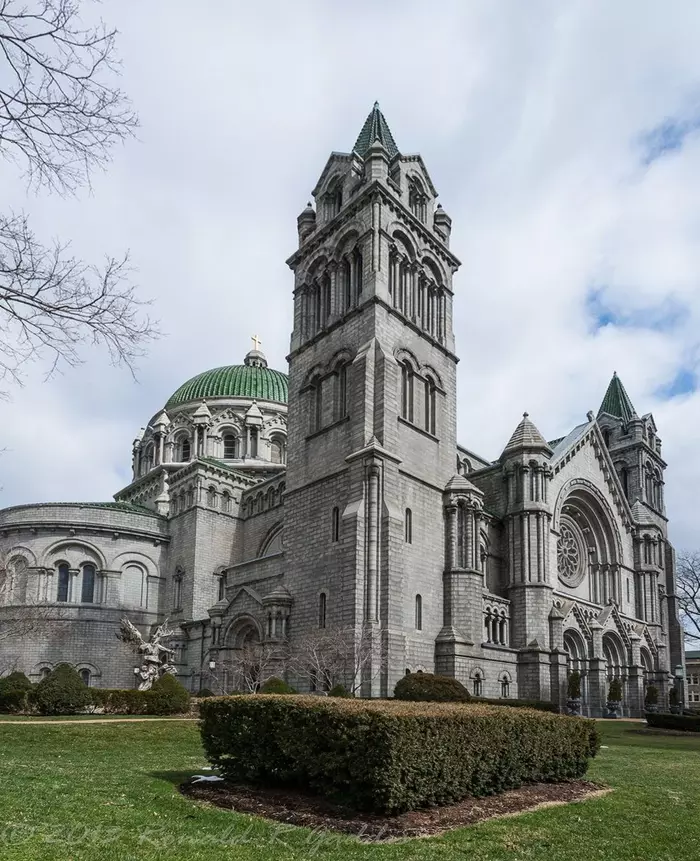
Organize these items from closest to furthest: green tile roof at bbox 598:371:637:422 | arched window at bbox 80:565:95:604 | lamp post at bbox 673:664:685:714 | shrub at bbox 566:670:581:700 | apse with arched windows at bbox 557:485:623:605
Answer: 1. shrub at bbox 566:670:581:700
2. arched window at bbox 80:565:95:604
3. apse with arched windows at bbox 557:485:623:605
4. lamp post at bbox 673:664:685:714
5. green tile roof at bbox 598:371:637:422

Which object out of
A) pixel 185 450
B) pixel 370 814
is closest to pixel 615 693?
pixel 185 450

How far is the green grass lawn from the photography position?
820 cm

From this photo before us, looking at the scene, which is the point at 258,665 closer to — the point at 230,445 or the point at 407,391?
the point at 407,391

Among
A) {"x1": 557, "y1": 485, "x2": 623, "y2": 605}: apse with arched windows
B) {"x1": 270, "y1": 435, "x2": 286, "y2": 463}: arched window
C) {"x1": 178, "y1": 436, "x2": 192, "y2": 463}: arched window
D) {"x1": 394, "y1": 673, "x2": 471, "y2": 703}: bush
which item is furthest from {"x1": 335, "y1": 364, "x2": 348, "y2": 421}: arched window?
{"x1": 178, "y1": 436, "x2": 192, "y2": 463}: arched window

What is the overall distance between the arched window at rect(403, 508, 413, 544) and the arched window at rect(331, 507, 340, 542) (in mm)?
3038

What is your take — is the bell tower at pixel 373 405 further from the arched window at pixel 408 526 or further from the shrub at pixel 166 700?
the shrub at pixel 166 700

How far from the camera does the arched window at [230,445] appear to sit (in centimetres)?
6206

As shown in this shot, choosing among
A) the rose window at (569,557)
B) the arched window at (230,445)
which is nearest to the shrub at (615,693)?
the rose window at (569,557)

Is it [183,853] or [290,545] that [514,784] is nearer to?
[183,853]

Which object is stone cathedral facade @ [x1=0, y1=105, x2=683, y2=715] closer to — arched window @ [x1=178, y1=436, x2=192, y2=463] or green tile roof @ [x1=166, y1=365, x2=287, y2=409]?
arched window @ [x1=178, y1=436, x2=192, y2=463]

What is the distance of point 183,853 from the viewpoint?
315 inches

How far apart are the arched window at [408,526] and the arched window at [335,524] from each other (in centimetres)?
304

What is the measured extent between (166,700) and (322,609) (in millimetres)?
8113

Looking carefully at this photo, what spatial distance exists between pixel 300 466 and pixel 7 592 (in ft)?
65.3
